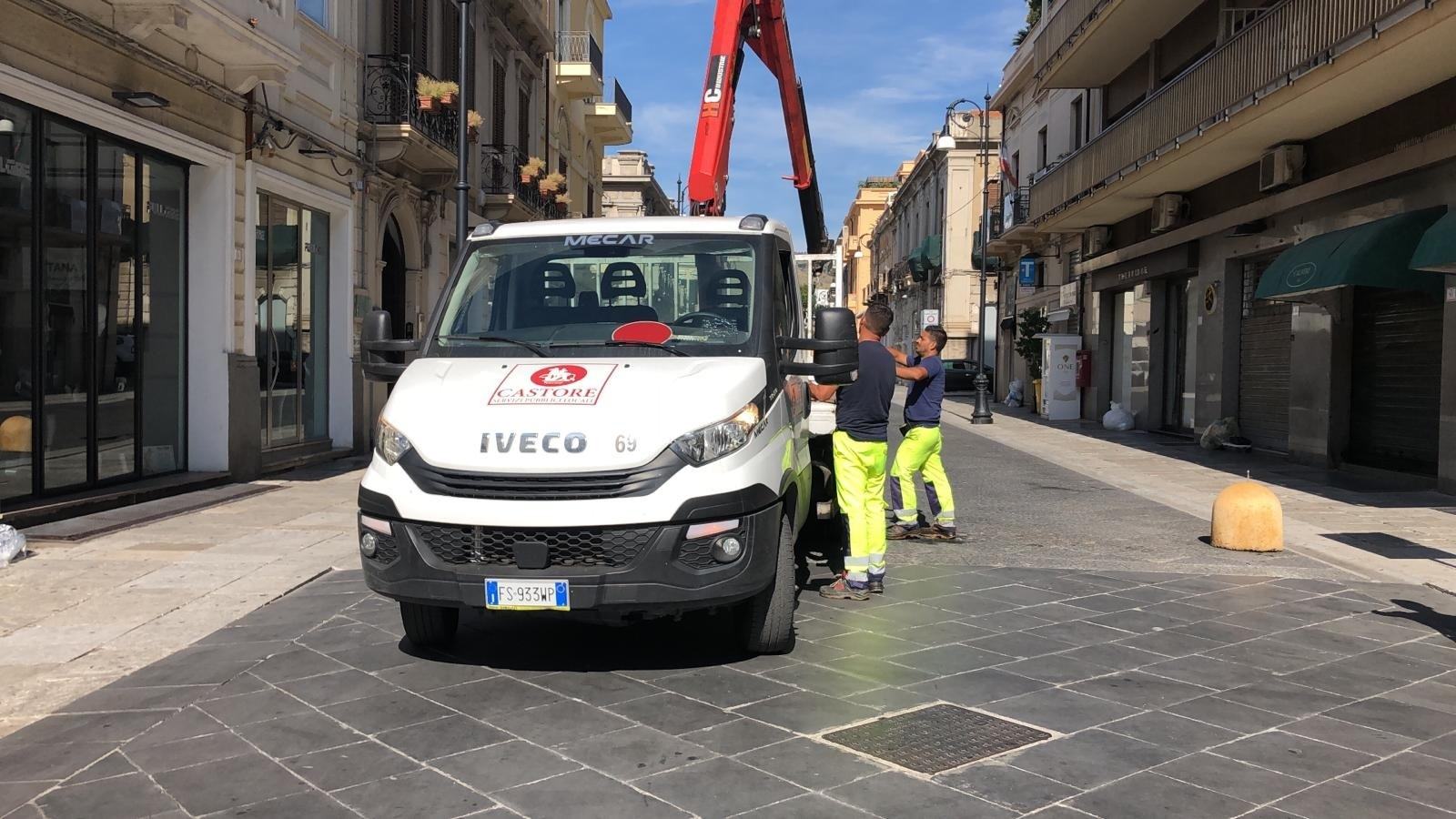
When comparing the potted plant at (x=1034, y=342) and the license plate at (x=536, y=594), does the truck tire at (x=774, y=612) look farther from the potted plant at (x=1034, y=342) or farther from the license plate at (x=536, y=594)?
the potted plant at (x=1034, y=342)

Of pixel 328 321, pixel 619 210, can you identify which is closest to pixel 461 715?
pixel 328 321

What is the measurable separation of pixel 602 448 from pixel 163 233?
29.3 feet

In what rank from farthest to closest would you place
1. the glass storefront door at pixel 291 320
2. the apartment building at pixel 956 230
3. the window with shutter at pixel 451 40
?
the apartment building at pixel 956 230 → the window with shutter at pixel 451 40 → the glass storefront door at pixel 291 320

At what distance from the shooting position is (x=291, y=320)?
1454cm

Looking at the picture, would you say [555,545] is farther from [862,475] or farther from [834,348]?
[862,475]

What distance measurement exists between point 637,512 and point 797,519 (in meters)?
1.56

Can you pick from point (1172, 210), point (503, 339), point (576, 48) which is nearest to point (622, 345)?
point (503, 339)

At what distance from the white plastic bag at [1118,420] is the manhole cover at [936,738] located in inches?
804

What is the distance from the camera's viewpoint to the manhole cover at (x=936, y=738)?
415 centimetres

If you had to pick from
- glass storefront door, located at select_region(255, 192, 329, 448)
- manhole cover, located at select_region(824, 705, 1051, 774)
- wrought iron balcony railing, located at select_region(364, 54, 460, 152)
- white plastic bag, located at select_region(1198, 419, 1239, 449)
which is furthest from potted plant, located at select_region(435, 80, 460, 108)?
manhole cover, located at select_region(824, 705, 1051, 774)

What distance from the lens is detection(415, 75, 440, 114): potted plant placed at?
1675 cm

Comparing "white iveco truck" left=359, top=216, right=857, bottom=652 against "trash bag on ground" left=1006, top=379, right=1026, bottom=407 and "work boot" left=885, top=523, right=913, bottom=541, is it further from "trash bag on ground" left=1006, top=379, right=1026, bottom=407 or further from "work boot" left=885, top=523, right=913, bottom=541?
"trash bag on ground" left=1006, top=379, right=1026, bottom=407

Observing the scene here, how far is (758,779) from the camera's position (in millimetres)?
3928

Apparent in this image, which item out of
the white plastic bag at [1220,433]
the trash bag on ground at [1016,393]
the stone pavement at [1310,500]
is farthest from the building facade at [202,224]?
the trash bag on ground at [1016,393]
